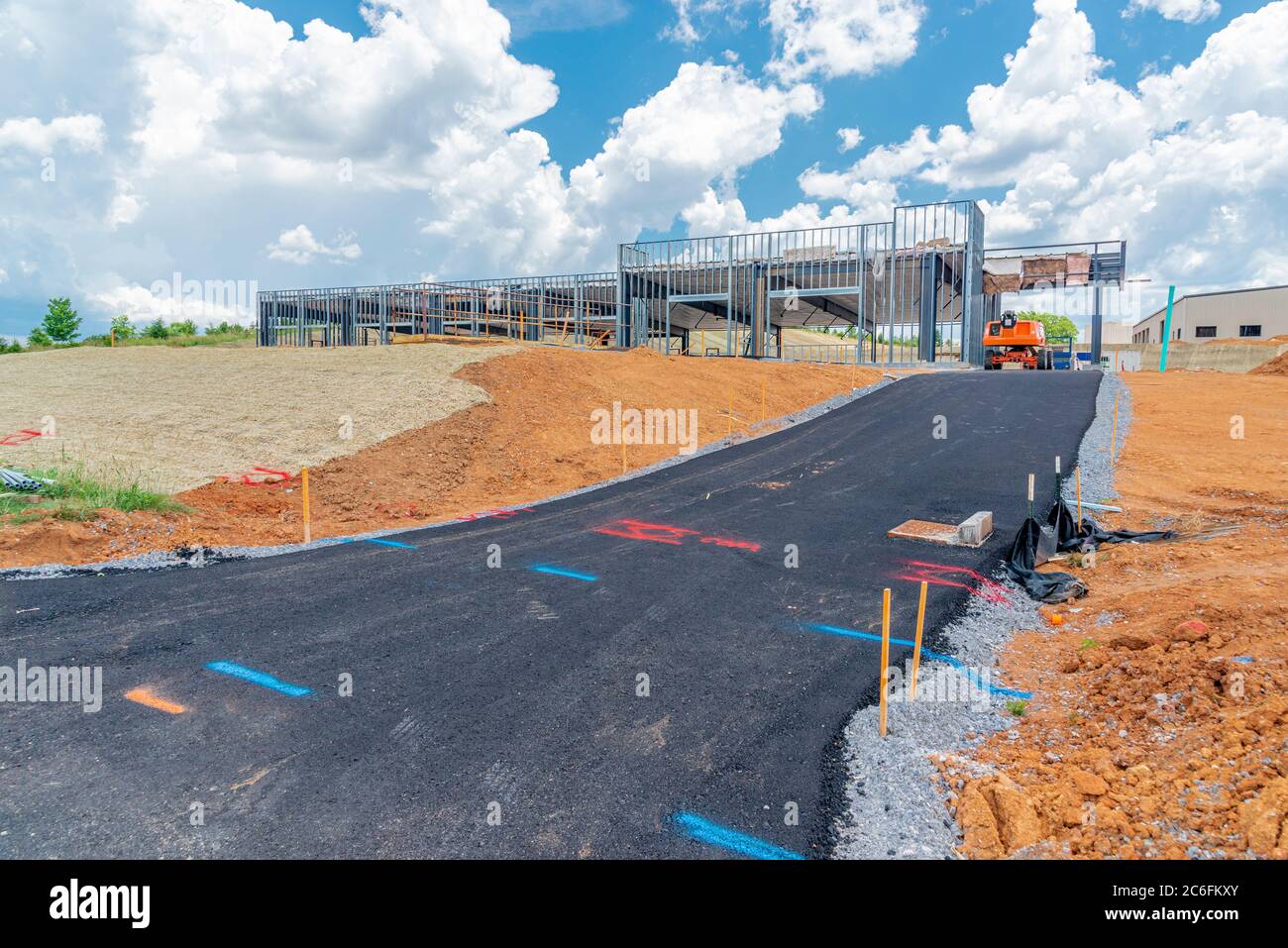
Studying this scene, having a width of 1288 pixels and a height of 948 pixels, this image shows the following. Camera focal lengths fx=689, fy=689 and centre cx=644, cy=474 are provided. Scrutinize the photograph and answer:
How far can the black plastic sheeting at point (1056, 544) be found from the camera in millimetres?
8461

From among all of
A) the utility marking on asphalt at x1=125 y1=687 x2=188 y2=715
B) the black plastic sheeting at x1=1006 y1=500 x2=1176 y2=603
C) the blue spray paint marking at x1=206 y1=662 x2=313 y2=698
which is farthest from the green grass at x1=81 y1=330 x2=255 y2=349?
the black plastic sheeting at x1=1006 y1=500 x2=1176 y2=603

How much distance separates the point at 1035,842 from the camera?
12.7ft

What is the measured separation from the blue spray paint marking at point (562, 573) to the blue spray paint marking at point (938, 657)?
2823mm

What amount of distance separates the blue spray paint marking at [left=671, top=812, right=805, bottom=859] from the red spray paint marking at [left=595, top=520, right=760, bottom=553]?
621cm

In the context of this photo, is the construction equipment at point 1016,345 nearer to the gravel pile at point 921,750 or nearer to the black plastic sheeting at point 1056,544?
the black plastic sheeting at point 1056,544

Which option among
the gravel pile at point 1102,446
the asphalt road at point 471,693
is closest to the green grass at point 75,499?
the asphalt road at point 471,693

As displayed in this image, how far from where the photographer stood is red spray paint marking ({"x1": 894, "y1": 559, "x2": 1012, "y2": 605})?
8.38 m

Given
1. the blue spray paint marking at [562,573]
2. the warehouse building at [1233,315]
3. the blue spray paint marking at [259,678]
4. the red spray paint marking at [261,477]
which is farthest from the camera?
the warehouse building at [1233,315]

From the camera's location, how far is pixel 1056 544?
9656 mm

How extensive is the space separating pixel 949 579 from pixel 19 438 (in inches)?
789

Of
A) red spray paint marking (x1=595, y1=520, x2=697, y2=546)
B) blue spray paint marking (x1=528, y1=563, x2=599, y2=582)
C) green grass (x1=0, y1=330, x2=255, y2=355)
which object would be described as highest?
green grass (x1=0, y1=330, x2=255, y2=355)

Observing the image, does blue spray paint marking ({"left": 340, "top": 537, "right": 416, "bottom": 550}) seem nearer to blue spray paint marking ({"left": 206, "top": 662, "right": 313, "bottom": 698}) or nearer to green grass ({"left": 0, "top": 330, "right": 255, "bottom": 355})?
blue spray paint marking ({"left": 206, "top": 662, "right": 313, "bottom": 698})

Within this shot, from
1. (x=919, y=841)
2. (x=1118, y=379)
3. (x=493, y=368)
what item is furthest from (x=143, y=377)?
(x=1118, y=379)
